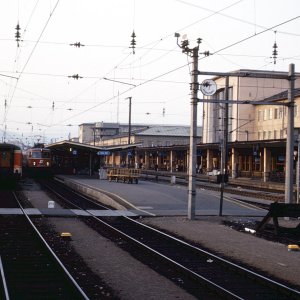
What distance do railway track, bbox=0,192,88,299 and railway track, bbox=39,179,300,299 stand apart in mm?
1943

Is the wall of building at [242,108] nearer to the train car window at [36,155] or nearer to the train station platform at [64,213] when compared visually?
the train car window at [36,155]

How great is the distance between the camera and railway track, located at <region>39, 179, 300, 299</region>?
9.12 metres

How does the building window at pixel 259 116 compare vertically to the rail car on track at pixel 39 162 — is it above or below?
above

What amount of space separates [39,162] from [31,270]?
150 ft

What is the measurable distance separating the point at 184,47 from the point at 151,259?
9700 millimetres

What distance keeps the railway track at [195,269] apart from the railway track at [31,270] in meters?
1.94

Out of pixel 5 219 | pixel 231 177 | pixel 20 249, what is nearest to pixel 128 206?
pixel 5 219

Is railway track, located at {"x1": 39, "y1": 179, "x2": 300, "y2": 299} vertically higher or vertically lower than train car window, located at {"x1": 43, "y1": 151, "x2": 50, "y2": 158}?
lower

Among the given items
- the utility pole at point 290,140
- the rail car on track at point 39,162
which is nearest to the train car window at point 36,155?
the rail car on track at point 39,162

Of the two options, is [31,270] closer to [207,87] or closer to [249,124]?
[207,87]

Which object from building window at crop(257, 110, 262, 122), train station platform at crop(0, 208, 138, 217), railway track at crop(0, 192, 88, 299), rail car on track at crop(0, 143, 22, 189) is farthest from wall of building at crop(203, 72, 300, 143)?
railway track at crop(0, 192, 88, 299)

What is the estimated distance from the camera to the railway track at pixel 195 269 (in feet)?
29.9

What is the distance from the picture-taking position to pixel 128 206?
24.2 metres

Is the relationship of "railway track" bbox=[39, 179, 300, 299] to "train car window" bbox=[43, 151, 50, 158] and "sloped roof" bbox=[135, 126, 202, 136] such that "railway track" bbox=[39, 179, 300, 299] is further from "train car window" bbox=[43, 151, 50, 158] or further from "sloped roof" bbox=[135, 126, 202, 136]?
"sloped roof" bbox=[135, 126, 202, 136]
